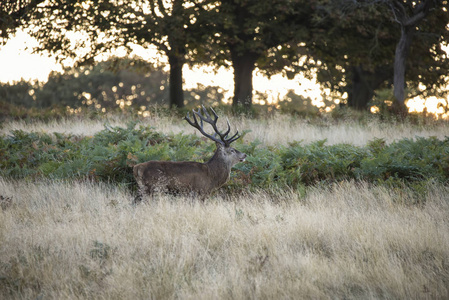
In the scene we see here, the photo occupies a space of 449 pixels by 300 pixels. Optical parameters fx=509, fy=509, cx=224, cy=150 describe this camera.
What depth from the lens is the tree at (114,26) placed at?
17719mm

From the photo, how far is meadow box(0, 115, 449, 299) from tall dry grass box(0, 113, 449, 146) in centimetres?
387

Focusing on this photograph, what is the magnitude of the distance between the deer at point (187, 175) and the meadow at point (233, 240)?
231 millimetres

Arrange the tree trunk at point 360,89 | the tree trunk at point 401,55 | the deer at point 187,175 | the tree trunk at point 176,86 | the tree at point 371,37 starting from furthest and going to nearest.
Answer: the tree trunk at point 360,89
the tree trunk at point 176,86
the tree trunk at point 401,55
the tree at point 371,37
the deer at point 187,175

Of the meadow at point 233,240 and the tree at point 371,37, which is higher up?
the tree at point 371,37

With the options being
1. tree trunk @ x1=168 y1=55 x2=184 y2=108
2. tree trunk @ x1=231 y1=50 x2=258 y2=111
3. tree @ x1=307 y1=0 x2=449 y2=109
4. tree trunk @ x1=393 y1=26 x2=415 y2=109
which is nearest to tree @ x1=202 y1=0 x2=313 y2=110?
tree trunk @ x1=231 y1=50 x2=258 y2=111

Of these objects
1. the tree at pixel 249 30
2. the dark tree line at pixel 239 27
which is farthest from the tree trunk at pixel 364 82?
the tree at pixel 249 30

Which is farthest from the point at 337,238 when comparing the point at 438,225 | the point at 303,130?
the point at 303,130

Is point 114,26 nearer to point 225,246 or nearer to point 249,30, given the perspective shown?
point 249,30

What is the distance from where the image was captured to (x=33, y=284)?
4.73 m

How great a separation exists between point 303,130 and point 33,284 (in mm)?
10030

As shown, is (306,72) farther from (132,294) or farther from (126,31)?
(132,294)

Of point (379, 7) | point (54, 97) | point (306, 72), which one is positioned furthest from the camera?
point (54, 97)

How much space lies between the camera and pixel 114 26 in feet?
59.2

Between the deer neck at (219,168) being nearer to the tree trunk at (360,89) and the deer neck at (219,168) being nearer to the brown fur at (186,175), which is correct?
the brown fur at (186,175)
